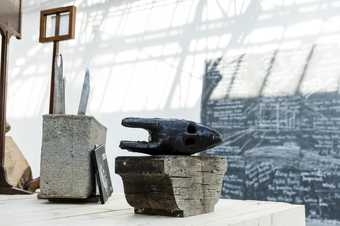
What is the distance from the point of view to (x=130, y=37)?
195 inches

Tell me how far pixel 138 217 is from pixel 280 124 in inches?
115

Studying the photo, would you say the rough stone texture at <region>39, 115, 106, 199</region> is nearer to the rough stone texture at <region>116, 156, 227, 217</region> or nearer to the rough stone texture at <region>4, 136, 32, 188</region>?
the rough stone texture at <region>116, 156, 227, 217</region>

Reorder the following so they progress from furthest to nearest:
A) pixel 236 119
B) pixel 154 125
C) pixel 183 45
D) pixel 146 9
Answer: pixel 146 9 < pixel 183 45 < pixel 236 119 < pixel 154 125

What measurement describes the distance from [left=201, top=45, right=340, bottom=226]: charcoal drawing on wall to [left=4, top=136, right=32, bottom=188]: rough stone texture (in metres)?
2.15

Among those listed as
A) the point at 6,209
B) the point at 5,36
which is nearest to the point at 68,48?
the point at 5,36

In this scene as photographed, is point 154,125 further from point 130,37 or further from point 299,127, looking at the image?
point 130,37

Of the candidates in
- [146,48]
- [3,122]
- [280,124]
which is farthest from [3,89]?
[146,48]

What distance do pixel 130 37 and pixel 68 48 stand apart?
2.90ft

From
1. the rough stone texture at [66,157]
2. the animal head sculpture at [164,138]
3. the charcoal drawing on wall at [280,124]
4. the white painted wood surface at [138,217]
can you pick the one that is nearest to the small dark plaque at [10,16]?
the rough stone texture at [66,157]

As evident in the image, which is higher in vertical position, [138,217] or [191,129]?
[191,129]

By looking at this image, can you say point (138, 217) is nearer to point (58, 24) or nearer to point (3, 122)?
point (3, 122)

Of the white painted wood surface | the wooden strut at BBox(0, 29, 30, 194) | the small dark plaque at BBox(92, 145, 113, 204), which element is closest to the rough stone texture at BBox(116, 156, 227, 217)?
the white painted wood surface

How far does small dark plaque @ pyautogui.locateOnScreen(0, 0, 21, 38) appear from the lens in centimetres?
200

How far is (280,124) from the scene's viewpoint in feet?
12.6
